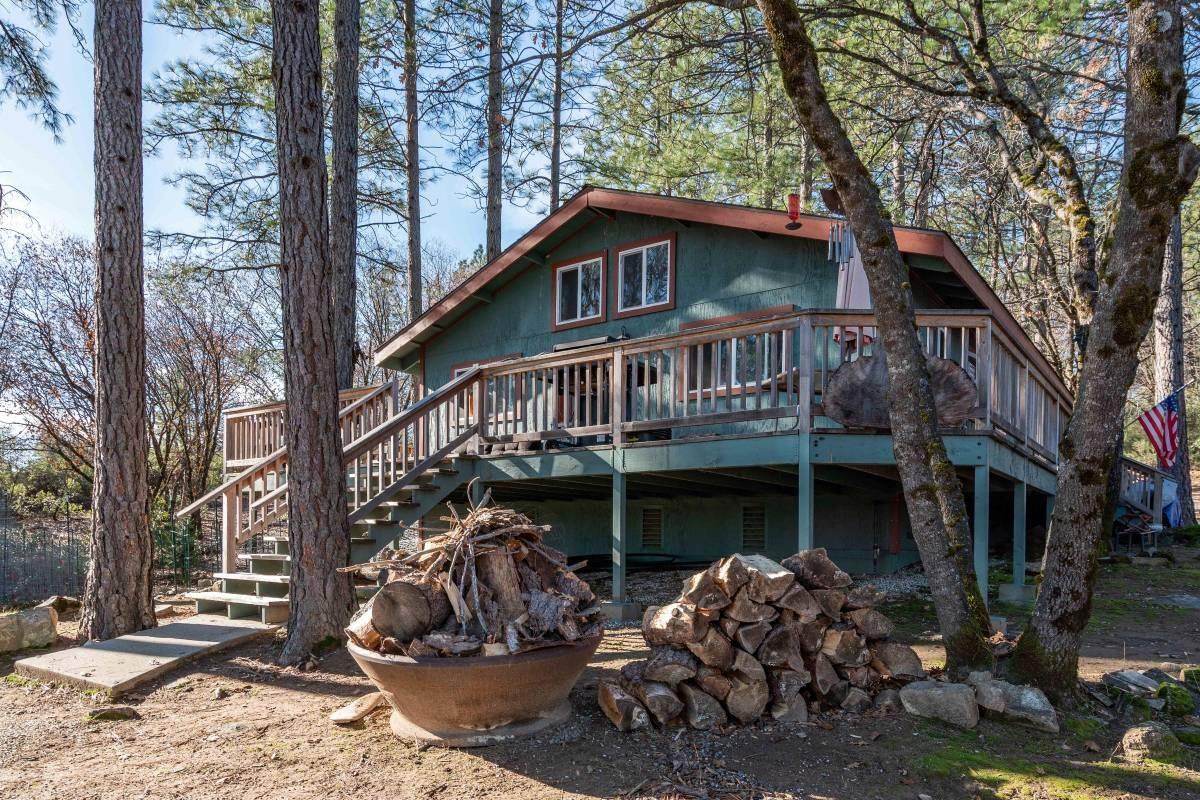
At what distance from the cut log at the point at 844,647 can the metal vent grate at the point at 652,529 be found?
6784 mm

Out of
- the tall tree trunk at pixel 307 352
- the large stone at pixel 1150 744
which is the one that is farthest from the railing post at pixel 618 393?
the large stone at pixel 1150 744

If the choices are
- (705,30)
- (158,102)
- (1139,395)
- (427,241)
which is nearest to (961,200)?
(705,30)

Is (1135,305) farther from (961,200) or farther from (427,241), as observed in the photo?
(427,241)

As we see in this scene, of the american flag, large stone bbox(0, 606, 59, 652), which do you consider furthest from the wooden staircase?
the american flag

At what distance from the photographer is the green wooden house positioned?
22.8ft

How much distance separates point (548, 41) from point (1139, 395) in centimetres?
3100

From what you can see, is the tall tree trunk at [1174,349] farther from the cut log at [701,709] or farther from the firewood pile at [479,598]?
the firewood pile at [479,598]

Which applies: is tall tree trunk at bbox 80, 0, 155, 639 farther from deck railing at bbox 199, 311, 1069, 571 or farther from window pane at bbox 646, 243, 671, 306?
window pane at bbox 646, 243, 671, 306

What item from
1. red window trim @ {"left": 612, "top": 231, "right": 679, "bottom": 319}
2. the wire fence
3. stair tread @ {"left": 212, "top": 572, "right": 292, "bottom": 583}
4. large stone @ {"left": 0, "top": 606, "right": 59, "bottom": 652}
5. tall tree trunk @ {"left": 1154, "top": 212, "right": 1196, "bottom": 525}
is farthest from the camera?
tall tree trunk @ {"left": 1154, "top": 212, "right": 1196, "bottom": 525}

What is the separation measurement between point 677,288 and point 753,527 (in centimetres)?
332

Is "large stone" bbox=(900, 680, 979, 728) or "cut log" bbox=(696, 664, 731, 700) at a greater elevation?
"cut log" bbox=(696, 664, 731, 700)

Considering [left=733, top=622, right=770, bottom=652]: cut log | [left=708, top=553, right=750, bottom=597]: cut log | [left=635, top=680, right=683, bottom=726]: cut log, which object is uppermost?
[left=708, top=553, right=750, bottom=597]: cut log

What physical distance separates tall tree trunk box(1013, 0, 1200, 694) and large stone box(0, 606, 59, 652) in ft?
26.6

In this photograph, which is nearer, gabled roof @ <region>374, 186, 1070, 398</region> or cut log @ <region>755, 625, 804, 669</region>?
cut log @ <region>755, 625, 804, 669</region>
